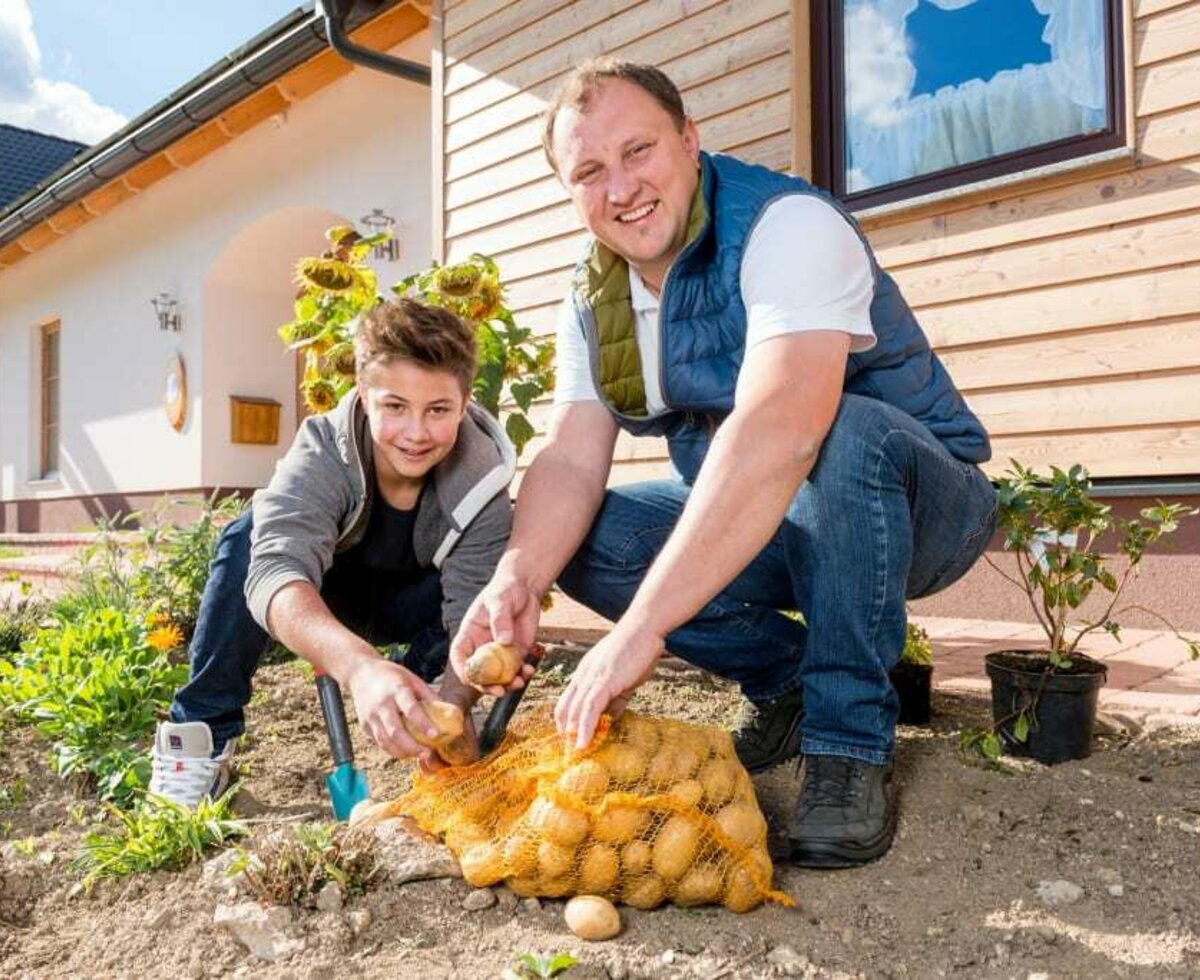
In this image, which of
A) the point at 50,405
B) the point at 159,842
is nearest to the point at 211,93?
the point at 50,405

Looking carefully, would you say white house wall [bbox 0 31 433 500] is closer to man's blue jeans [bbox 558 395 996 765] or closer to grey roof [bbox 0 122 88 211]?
grey roof [bbox 0 122 88 211]

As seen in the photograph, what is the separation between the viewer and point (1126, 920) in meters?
1.45

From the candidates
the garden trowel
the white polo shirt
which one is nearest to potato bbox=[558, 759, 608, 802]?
the garden trowel

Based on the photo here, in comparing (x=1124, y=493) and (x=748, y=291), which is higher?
(x=748, y=291)

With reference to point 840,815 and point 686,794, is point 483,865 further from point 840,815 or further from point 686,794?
point 840,815

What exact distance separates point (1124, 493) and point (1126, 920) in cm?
214

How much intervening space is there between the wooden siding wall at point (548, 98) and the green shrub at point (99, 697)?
245 cm

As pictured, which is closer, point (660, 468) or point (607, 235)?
point (607, 235)

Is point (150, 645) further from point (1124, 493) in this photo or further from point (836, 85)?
point (836, 85)

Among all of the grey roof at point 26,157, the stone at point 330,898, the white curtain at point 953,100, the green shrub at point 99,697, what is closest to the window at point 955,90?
the white curtain at point 953,100

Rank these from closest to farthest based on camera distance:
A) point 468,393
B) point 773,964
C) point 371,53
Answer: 1. point 773,964
2. point 468,393
3. point 371,53

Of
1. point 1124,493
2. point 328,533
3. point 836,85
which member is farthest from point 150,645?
point 836,85

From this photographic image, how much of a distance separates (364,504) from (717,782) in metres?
0.89

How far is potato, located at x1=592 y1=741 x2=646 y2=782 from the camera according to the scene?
1497 millimetres
